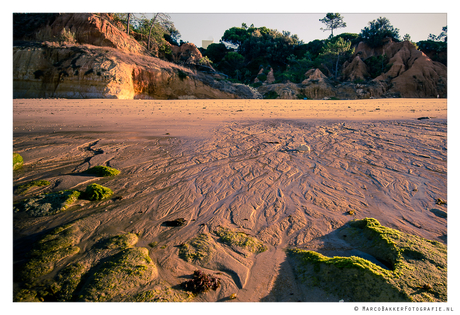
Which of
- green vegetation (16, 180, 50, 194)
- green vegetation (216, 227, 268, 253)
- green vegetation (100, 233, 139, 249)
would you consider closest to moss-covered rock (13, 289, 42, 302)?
green vegetation (100, 233, 139, 249)

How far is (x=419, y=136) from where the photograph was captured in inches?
248

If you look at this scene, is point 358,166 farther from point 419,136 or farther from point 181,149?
point 181,149

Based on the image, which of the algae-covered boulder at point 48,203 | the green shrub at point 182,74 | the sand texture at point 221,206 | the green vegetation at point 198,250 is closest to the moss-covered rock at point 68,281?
the sand texture at point 221,206

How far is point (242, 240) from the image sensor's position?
260 cm

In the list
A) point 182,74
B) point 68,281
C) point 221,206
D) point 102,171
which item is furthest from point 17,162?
point 182,74

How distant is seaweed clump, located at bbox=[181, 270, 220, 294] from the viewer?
1.97 m

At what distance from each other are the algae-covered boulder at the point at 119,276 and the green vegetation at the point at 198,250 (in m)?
0.33

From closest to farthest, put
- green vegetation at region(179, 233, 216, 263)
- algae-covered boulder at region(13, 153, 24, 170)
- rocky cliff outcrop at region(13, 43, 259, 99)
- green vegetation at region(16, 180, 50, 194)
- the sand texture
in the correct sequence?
the sand texture < green vegetation at region(179, 233, 216, 263) < green vegetation at region(16, 180, 50, 194) < algae-covered boulder at region(13, 153, 24, 170) < rocky cliff outcrop at region(13, 43, 259, 99)

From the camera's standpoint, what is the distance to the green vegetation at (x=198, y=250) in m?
2.34

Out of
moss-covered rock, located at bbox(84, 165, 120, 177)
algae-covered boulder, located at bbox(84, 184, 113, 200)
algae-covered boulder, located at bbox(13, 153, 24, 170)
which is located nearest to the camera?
algae-covered boulder, located at bbox(84, 184, 113, 200)

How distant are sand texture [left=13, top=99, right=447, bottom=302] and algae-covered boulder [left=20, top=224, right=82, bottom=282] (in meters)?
0.02

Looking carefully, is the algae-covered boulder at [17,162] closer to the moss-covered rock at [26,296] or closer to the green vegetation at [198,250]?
the moss-covered rock at [26,296]

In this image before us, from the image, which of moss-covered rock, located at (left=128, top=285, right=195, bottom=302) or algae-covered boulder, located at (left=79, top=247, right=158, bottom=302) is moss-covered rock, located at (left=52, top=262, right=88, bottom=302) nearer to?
algae-covered boulder, located at (left=79, top=247, right=158, bottom=302)

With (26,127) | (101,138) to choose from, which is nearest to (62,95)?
(26,127)
